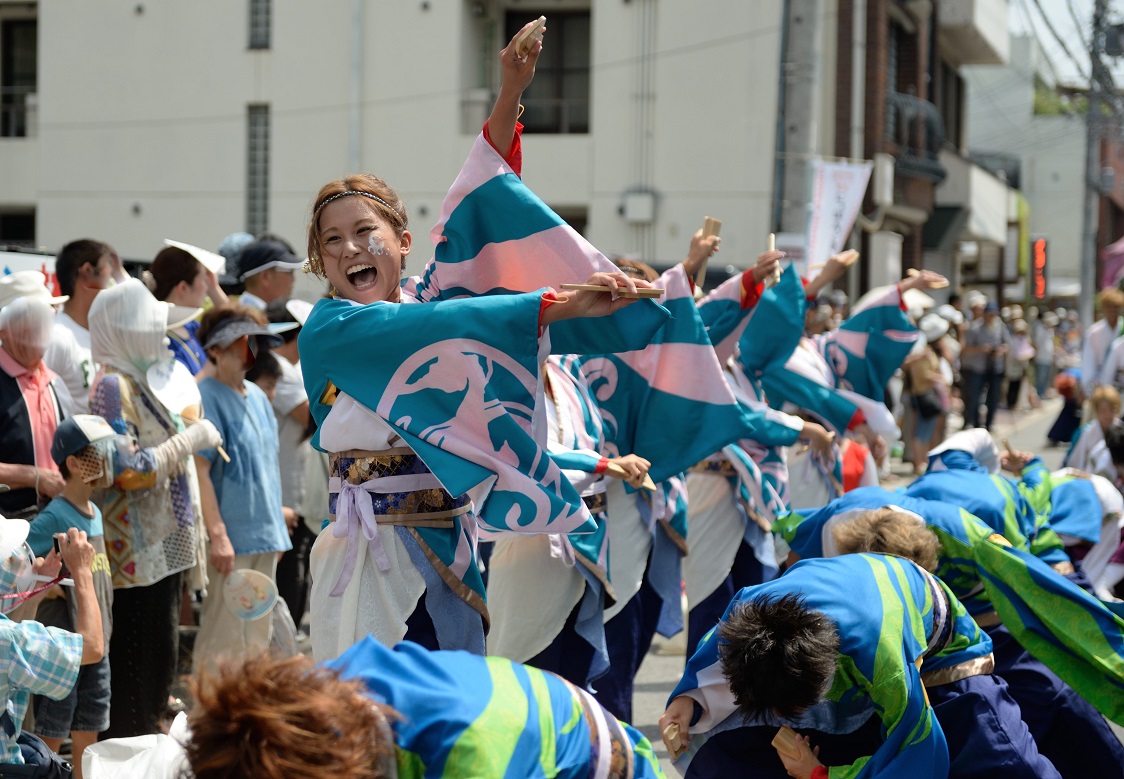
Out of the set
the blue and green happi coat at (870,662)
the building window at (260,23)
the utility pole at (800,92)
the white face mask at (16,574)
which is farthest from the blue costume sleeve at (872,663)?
the building window at (260,23)

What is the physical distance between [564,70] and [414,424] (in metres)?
17.3

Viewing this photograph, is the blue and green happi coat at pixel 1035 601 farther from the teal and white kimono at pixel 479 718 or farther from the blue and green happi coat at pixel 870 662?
the teal and white kimono at pixel 479 718

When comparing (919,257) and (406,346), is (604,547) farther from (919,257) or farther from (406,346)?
(919,257)

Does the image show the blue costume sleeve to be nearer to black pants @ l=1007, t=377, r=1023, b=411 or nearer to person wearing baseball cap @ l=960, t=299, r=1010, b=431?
person wearing baseball cap @ l=960, t=299, r=1010, b=431

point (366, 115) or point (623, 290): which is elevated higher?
point (366, 115)

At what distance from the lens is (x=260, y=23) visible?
19469 mm

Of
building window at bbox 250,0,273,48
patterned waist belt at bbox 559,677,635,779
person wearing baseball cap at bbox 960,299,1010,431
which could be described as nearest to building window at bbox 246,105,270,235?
building window at bbox 250,0,273,48

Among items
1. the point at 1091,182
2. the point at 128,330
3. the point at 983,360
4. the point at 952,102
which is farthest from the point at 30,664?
the point at 952,102

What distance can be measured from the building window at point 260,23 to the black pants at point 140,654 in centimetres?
1567

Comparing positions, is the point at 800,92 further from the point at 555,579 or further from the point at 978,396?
the point at 978,396

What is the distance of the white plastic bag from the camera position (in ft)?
7.03

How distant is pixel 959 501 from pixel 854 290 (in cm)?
1677

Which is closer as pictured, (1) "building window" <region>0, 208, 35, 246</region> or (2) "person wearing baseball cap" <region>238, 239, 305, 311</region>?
(2) "person wearing baseball cap" <region>238, 239, 305, 311</region>

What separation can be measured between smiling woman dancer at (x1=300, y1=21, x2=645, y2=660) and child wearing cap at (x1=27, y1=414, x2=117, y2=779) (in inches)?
49.7
